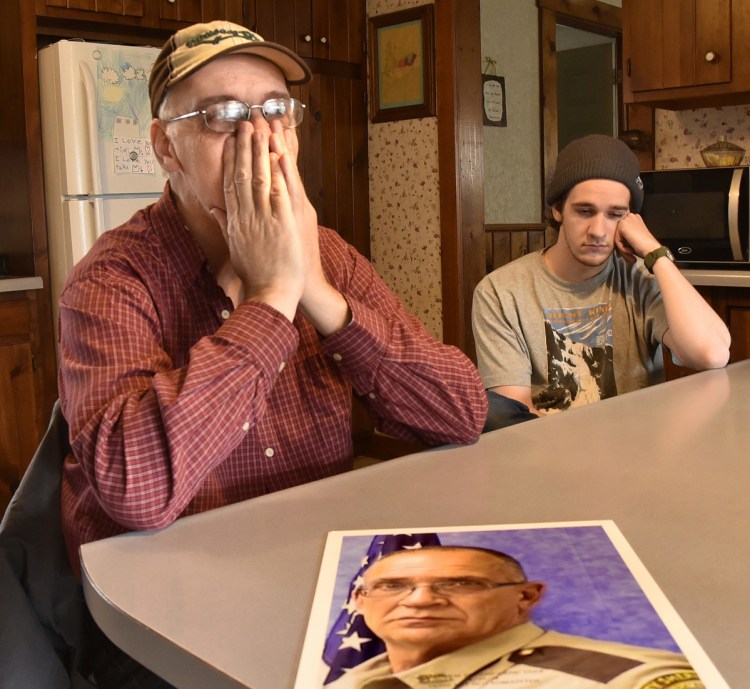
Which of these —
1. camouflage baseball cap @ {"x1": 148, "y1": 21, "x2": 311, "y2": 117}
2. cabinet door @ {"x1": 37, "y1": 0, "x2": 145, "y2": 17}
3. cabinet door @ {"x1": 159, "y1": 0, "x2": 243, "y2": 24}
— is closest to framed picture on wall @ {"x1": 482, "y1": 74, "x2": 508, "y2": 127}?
cabinet door @ {"x1": 159, "y1": 0, "x2": 243, "y2": 24}

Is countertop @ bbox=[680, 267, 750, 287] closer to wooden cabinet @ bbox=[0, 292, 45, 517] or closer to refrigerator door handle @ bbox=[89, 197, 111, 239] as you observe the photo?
refrigerator door handle @ bbox=[89, 197, 111, 239]

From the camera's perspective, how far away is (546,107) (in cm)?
511

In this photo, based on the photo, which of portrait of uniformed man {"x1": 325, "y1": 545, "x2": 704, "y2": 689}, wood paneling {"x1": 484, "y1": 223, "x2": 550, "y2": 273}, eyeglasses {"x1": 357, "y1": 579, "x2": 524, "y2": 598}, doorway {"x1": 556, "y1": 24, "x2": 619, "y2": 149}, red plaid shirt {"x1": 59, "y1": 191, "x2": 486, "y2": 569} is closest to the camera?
portrait of uniformed man {"x1": 325, "y1": 545, "x2": 704, "y2": 689}

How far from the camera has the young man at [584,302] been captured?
1921mm

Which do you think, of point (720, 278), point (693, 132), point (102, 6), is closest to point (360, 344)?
point (720, 278)

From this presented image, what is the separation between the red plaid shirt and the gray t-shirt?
53 cm

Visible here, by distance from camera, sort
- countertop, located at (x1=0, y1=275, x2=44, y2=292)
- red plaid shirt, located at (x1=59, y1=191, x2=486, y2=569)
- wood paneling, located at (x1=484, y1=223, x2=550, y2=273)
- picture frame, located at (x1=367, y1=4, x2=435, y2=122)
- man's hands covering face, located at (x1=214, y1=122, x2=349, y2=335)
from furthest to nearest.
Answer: wood paneling, located at (x1=484, y1=223, x2=550, y2=273)
picture frame, located at (x1=367, y1=4, x2=435, y2=122)
countertop, located at (x1=0, y1=275, x2=44, y2=292)
man's hands covering face, located at (x1=214, y1=122, x2=349, y2=335)
red plaid shirt, located at (x1=59, y1=191, x2=486, y2=569)

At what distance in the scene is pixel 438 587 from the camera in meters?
0.71

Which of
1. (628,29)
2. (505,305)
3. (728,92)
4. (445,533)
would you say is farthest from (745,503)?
(628,29)

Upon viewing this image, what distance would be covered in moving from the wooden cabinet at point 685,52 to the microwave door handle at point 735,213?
426 millimetres

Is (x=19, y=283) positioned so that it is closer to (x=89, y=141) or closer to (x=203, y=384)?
(x=89, y=141)

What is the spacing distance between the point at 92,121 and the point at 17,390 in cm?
95

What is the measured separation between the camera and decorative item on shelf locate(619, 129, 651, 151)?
3.95 m

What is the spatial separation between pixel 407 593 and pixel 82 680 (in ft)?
1.59
